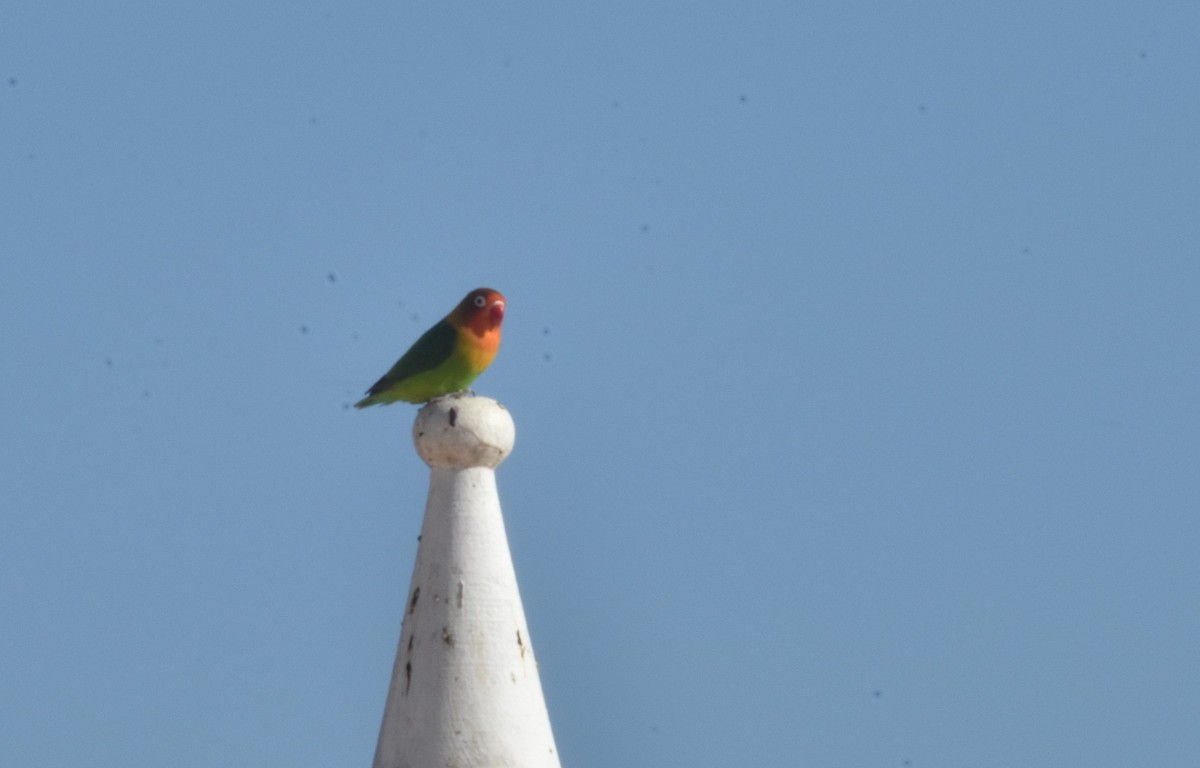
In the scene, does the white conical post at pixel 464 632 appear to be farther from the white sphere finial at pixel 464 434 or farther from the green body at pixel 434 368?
the green body at pixel 434 368

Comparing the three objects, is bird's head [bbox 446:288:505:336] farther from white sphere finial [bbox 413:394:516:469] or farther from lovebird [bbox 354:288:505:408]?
white sphere finial [bbox 413:394:516:469]

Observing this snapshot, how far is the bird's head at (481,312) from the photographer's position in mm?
13922

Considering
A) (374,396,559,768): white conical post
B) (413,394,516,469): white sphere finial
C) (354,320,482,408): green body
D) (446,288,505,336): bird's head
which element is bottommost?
(374,396,559,768): white conical post

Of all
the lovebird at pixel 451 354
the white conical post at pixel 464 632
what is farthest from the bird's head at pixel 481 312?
the white conical post at pixel 464 632

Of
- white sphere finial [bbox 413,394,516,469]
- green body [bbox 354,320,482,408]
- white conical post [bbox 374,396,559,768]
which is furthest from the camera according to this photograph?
green body [bbox 354,320,482,408]

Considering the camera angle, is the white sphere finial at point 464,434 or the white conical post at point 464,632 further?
the white sphere finial at point 464,434

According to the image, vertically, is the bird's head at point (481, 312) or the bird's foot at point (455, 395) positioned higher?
the bird's head at point (481, 312)

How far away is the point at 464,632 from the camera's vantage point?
12.6 m

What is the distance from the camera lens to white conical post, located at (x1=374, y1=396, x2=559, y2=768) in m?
12.4

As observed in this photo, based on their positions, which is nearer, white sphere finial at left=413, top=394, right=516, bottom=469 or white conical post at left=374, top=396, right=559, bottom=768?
white conical post at left=374, top=396, right=559, bottom=768

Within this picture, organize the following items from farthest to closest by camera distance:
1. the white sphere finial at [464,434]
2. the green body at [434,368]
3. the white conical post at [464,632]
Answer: the green body at [434,368] < the white sphere finial at [464,434] < the white conical post at [464,632]

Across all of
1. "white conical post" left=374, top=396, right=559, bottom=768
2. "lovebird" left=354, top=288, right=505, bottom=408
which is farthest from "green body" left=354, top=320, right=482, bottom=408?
"white conical post" left=374, top=396, right=559, bottom=768

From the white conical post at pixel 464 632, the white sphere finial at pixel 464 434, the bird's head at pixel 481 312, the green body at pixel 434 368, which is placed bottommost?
the white conical post at pixel 464 632

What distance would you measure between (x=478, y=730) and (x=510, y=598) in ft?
2.89
